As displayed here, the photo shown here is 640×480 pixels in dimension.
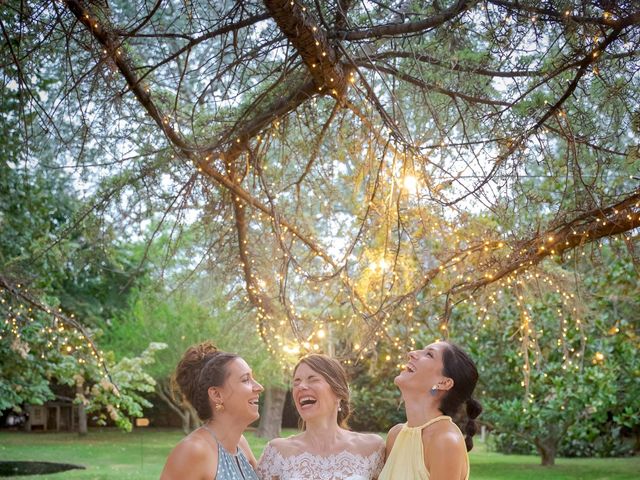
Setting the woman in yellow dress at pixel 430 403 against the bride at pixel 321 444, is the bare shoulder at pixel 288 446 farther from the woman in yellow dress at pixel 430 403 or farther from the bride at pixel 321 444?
the woman in yellow dress at pixel 430 403

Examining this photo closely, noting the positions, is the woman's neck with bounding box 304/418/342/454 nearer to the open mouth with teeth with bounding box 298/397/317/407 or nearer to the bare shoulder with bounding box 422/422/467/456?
the open mouth with teeth with bounding box 298/397/317/407

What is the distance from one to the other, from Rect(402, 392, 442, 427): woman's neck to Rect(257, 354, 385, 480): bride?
27cm

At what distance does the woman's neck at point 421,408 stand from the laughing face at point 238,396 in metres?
0.54

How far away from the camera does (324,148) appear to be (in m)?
5.68

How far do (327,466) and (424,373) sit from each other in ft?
1.61

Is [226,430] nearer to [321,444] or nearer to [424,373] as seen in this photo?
[321,444]

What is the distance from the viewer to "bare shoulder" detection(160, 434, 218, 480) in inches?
113

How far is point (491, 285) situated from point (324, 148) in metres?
1.51

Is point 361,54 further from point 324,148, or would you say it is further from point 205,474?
point 205,474

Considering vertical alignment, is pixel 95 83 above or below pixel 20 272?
above

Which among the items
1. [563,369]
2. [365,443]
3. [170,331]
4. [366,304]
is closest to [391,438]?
[365,443]

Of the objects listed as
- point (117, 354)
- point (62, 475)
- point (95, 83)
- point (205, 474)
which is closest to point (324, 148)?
point (95, 83)

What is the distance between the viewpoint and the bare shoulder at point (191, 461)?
113 inches

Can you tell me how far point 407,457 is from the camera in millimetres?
2875
